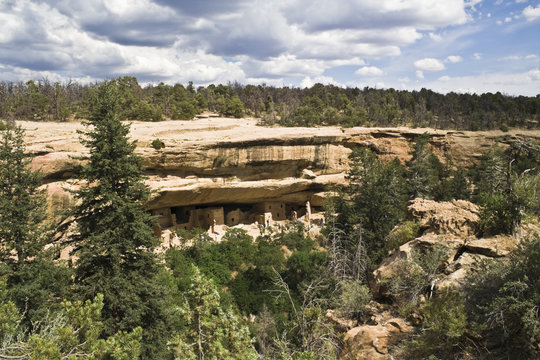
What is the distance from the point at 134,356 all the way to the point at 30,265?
658 cm

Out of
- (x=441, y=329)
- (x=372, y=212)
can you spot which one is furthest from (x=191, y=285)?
(x=372, y=212)

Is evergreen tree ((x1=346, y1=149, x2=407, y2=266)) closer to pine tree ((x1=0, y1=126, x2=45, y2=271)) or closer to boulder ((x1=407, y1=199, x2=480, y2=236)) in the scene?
boulder ((x1=407, y1=199, x2=480, y2=236))

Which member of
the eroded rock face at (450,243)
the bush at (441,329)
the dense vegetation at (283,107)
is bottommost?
the bush at (441,329)

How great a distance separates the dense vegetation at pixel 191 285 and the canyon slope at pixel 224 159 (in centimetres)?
401

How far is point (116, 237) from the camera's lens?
9.88 metres

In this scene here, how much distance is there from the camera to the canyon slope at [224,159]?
1764cm

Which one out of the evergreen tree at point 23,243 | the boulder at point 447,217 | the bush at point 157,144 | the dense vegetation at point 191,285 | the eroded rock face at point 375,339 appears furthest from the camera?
the bush at point 157,144

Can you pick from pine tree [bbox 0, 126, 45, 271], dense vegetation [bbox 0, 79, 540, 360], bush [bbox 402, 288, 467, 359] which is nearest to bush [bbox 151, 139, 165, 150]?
dense vegetation [bbox 0, 79, 540, 360]

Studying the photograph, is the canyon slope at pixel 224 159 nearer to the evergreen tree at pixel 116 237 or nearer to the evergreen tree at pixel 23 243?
the evergreen tree at pixel 23 243

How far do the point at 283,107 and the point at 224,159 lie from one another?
27.2m

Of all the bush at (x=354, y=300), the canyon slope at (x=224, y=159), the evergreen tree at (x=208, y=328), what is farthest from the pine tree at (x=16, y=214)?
the bush at (x=354, y=300)

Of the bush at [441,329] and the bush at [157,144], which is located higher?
the bush at [157,144]

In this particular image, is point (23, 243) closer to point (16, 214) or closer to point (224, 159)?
point (16, 214)

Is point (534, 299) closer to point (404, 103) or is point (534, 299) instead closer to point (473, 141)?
point (473, 141)
